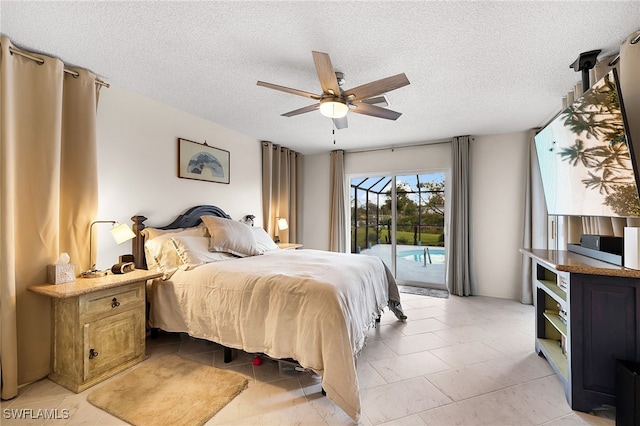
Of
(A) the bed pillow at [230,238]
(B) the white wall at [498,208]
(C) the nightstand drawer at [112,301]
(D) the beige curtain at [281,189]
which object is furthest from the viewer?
(D) the beige curtain at [281,189]

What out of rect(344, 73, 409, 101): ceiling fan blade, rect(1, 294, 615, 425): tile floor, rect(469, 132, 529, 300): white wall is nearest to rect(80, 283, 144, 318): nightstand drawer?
rect(1, 294, 615, 425): tile floor

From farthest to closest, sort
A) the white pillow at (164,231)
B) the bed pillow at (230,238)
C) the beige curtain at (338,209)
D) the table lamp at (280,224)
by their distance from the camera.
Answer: the beige curtain at (338,209) → the table lamp at (280,224) → the bed pillow at (230,238) → the white pillow at (164,231)

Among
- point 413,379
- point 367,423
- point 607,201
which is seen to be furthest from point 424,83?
point 367,423

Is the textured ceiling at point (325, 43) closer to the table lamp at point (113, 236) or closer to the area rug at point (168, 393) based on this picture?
the table lamp at point (113, 236)

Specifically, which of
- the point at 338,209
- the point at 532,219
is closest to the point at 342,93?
the point at 338,209

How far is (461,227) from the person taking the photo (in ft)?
13.9

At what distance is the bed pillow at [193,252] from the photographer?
2.55 meters

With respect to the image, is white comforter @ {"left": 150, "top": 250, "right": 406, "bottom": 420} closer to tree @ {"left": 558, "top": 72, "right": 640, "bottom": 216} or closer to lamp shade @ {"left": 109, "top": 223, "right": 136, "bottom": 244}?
lamp shade @ {"left": 109, "top": 223, "right": 136, "bottom": 244}

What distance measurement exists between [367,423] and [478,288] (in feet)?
11.4

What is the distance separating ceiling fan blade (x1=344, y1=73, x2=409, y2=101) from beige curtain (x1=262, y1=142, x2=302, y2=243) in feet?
8.66

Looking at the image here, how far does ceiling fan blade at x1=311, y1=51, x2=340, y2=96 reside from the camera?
1.71 meters

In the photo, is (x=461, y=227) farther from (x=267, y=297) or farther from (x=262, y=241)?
(x=267, y=297)

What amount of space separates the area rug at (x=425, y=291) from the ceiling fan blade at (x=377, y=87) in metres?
3.36

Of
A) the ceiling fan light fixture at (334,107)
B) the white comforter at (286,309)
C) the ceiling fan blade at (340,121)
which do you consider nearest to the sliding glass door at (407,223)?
the white comforter at (286,309)
